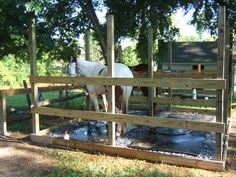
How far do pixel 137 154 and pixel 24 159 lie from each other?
2159mm

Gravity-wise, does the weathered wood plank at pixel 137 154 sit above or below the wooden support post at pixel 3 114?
below

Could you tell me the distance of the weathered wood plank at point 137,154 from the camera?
466cm

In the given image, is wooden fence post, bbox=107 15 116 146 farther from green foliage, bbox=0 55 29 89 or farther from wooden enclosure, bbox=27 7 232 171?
green foliage, bbox=0 55 29 89

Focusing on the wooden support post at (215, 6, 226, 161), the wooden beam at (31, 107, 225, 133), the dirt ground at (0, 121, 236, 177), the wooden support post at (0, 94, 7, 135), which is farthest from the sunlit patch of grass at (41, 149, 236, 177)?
the wooden support post at (0, 94, 7, 135)

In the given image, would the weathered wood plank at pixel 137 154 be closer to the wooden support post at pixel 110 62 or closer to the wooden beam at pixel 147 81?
the wooden support post at pixel 110 62

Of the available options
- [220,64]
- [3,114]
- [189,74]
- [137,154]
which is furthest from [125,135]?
[3,114]

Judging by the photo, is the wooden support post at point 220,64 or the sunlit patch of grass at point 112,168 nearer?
the sunlit patch of grass at point 112,168

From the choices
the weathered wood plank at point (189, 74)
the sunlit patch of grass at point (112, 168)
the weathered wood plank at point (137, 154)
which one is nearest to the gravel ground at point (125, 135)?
the weathered wood plank at point (137, 154)

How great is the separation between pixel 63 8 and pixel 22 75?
50.0ft

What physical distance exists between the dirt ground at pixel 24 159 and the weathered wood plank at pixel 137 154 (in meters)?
0.28

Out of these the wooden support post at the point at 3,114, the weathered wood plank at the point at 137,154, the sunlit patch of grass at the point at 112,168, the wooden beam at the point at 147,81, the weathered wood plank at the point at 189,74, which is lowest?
the sunlit patch of grass at the point at 112,168

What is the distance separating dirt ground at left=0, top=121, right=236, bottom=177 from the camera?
4.54 meters

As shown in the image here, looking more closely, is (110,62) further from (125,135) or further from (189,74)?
(189,74)

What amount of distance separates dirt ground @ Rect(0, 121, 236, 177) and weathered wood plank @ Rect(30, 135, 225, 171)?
0.92 feet
